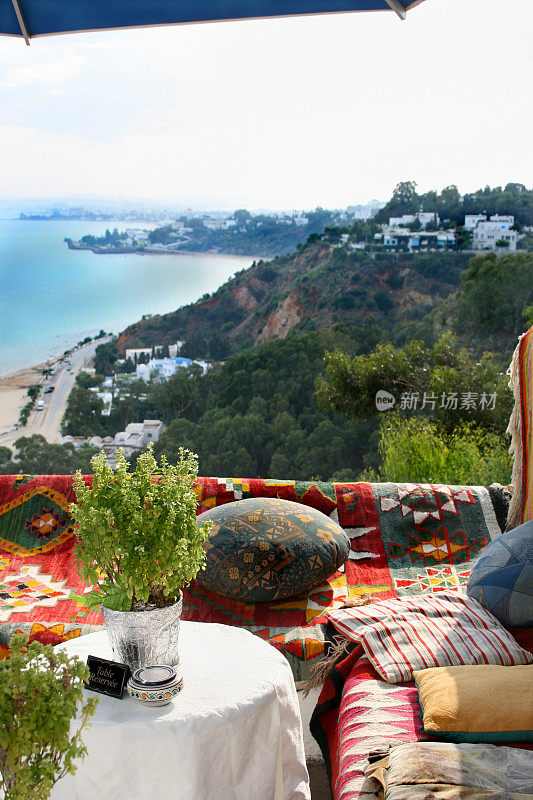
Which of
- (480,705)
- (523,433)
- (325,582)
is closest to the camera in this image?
(480,705)

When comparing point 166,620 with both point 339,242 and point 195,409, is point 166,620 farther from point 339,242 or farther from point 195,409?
point 339,242

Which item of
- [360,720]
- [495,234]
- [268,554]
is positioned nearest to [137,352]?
[495,234]

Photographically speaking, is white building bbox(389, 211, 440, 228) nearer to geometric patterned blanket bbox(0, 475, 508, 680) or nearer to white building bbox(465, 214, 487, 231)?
white building bbox(465, 214, 487, 231)

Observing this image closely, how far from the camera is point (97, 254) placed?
4551 mm

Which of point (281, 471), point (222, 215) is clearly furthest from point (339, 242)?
point (281, 471)

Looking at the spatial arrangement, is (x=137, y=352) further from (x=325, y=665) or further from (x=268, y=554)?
(x=325, y=665)

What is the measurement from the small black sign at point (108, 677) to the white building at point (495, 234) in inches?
140

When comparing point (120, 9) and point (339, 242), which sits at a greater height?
point (120, 9)

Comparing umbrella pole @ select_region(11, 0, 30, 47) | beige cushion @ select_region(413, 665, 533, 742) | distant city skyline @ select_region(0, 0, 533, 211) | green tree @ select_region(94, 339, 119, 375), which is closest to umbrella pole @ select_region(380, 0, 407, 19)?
umbrella pole @ select_region(11, 0, 30, 47)

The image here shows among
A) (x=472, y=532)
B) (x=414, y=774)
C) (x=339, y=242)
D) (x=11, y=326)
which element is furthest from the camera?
(x=339, y=242)

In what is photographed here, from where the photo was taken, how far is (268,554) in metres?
2.32

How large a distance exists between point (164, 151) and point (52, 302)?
1.06 metres

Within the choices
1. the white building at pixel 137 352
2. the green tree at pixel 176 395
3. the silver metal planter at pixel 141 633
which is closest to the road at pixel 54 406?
the white building at pixel 137 352

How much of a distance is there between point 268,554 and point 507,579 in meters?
0.70
